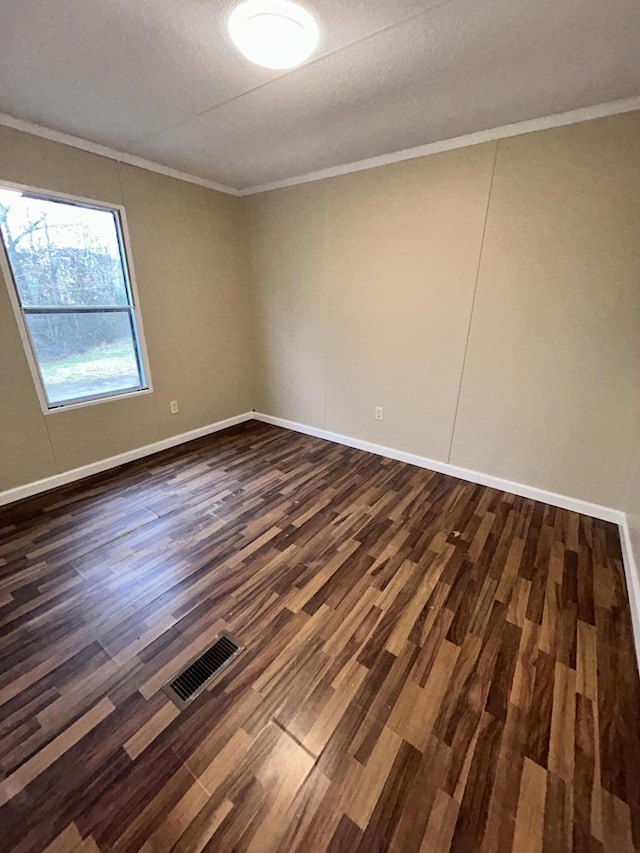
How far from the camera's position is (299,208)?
3359 mm

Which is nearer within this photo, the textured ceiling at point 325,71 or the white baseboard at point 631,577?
the textured ceiling at point 325,71

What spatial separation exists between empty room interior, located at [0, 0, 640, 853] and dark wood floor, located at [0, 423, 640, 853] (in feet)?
0.04

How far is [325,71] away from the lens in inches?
66.8

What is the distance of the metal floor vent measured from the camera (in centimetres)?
136

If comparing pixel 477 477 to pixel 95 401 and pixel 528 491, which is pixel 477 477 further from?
pixel 95 401

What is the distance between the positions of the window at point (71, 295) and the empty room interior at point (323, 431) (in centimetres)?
3

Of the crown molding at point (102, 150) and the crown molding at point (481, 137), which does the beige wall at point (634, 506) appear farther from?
the crown molding at point (102, 150)

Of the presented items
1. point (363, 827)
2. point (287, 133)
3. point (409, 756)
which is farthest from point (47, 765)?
point (287, 133)

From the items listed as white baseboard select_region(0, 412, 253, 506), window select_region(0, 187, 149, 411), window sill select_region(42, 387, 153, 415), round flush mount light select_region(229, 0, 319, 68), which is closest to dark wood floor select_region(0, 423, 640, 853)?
white baseboard select_region(0, 412, 253, 506)

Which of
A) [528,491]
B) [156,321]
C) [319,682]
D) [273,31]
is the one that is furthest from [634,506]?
[156,321]

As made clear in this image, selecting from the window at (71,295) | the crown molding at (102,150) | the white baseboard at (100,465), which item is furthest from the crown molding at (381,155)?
the white baseboard at (100,465)

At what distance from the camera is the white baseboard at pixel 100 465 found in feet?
8.60

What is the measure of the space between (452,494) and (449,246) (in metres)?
1.93

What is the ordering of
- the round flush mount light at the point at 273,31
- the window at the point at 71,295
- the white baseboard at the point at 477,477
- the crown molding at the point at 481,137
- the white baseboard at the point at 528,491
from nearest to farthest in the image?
the round flush mount light at the point at 273,31
the white baseboard at the point at 528,491
the crown molding at the point at 481,137
the window at the point at 71,295
the white baseboard at the point at 477,477
